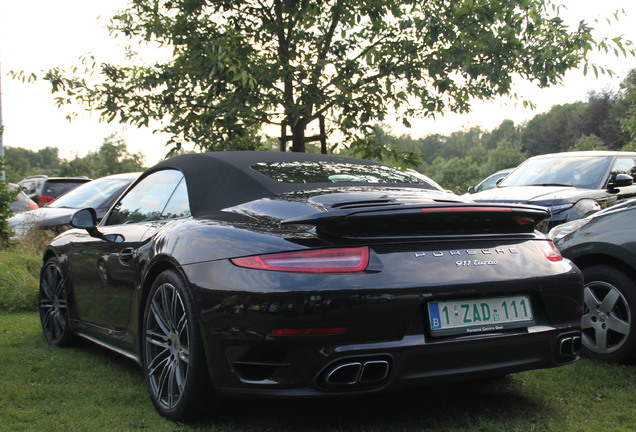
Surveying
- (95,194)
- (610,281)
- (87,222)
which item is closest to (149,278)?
(87,222)

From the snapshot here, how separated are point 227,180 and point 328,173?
58 cm

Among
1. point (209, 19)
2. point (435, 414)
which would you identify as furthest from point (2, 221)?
point (435, 414)

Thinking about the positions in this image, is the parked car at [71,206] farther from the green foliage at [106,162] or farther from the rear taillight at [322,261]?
the green foliage at [106,162]

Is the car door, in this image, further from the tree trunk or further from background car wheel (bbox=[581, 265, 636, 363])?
the tree trunk

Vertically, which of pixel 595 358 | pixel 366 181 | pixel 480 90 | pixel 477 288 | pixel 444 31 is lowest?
pixel 595 358

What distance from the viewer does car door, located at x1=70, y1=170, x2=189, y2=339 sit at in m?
4.01

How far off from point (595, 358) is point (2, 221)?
24.9 feet

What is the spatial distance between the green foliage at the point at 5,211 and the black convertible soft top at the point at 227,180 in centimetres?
560

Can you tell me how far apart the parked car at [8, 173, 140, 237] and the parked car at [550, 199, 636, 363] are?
693 cm

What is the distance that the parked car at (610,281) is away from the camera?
4156mm

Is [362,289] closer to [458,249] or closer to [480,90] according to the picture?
[458,249]

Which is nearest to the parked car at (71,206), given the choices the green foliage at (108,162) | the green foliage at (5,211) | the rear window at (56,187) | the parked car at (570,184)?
the green foliage at (5,211)

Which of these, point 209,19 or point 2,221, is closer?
point 209,19

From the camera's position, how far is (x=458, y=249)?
304 cm
